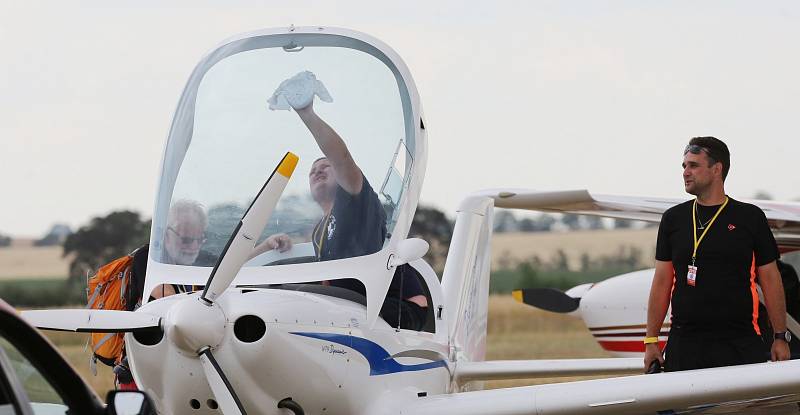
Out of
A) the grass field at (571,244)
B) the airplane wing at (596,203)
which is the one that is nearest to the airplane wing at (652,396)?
the airplane wing at (596,203)

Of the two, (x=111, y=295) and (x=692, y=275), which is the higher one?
(x=692, y=275)

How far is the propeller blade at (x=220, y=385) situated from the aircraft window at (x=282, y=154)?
2.58 ft

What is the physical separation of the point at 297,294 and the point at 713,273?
2.03m

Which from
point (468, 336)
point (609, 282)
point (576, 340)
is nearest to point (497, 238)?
point (576, 340)

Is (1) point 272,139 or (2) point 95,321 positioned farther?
(1) point 272,139

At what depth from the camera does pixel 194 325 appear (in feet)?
19.9

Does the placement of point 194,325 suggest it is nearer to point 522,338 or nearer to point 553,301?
point 553,301

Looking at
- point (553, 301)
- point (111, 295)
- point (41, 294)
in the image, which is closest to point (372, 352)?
point (111, 295)

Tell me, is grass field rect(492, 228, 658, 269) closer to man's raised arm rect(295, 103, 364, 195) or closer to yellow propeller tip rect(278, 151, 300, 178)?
man's raised arm rect(295, 103, 364, 195)

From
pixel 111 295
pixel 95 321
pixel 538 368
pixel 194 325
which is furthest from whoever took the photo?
pixel 538 368

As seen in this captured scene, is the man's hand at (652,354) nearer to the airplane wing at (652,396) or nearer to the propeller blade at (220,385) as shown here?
the airplane wing at (652,396)

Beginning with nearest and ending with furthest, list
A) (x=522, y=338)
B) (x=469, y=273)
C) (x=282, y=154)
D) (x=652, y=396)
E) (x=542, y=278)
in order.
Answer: (x=652, y=396), (x=282, y=154), (x=469, y=273), (x=522, y=338), (x=542, y=278)

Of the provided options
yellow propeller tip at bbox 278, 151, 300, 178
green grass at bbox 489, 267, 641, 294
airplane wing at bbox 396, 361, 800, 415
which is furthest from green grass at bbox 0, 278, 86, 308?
yellow propeller tip at bbox 278, 151, 300, 178

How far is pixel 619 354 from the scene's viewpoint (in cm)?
1269
